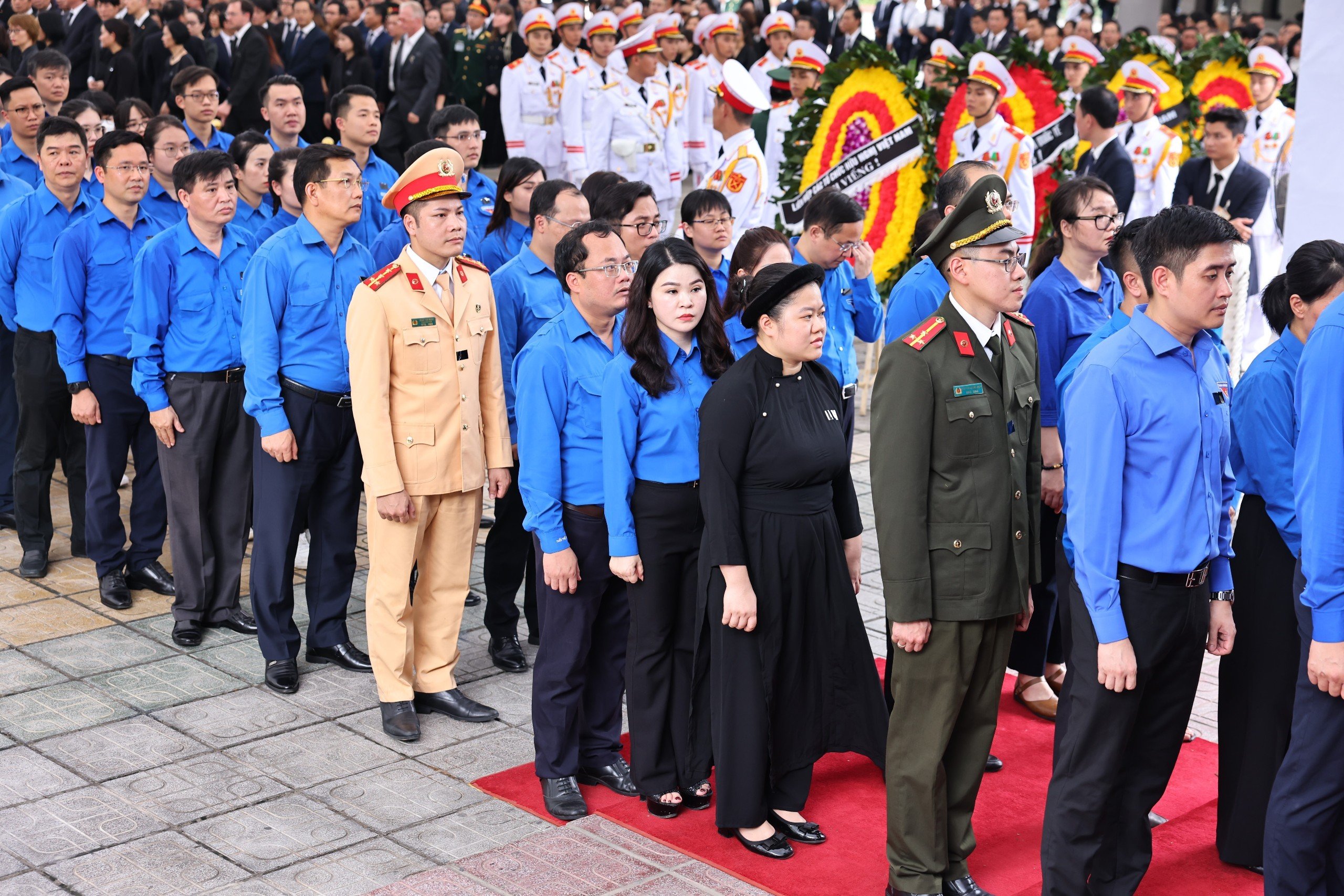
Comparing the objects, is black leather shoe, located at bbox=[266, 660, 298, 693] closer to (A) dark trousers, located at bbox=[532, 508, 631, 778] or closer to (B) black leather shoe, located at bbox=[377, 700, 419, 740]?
(B) black leather shoe, located at bbox=[377, 700, 419, 740]

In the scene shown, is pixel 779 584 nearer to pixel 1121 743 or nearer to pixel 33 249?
pixel 1121 743

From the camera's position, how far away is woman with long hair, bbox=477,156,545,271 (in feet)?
18.6

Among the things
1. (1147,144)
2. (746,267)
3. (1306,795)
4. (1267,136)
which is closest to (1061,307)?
(746,267)

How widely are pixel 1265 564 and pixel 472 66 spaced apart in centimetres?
1271

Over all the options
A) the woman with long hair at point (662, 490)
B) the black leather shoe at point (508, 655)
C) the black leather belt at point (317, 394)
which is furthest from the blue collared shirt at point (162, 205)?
the woman with long hair at point (662, 490)

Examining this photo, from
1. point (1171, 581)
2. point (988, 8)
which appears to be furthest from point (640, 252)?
point (988, 8)

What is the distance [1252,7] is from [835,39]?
10.1 metres

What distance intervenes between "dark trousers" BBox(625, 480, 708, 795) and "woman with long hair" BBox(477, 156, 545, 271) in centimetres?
200

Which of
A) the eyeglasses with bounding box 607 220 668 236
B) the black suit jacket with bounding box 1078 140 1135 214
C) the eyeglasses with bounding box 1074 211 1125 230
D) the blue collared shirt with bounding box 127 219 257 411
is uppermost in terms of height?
the black suit jacket with bounding box 1078 140 1135 214

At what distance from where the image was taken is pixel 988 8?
1877 centimetres

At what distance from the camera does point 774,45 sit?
14031mm

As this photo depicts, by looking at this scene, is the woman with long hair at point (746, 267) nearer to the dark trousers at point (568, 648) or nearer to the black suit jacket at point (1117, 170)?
the dark trousers at point (568, 648)

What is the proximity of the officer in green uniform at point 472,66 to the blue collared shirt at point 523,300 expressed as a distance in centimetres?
1042

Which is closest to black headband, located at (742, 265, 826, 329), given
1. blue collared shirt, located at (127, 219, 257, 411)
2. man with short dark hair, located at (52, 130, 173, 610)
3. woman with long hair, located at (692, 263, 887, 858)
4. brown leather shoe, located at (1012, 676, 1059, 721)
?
woman with long hair, located at (692, 263, 887, 858)
